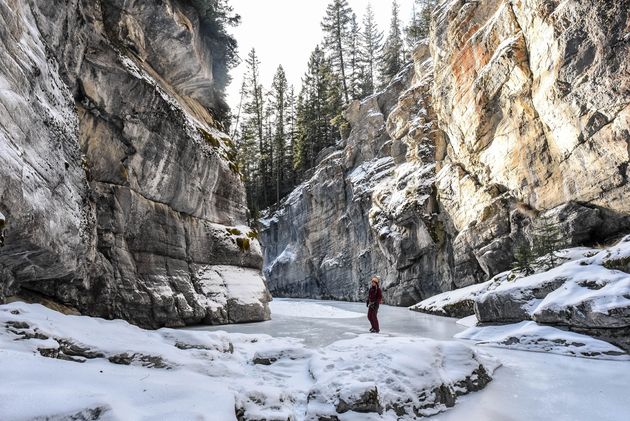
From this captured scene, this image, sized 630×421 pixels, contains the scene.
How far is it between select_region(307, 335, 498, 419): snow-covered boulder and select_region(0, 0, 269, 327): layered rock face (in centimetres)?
545

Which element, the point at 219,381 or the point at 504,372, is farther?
the point at 504,372

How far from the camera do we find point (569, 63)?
14047 mm

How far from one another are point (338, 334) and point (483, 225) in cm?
1182

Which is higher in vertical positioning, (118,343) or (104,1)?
(104,1)

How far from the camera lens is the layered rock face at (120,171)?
288 inches

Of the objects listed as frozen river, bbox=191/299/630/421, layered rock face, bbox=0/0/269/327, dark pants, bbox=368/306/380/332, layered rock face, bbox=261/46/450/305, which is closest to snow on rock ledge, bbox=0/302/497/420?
frozen river, bbox=191/299/630/421

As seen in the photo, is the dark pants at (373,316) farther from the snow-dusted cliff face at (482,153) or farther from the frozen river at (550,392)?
the snow-dusted cliff face at (482,153)

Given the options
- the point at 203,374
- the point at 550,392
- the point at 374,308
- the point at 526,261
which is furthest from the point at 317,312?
the point at 550,392

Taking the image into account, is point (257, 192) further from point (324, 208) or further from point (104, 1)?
point (104, 1)

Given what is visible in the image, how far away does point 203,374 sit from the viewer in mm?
5984

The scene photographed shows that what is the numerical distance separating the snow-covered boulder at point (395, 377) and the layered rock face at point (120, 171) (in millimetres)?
5454

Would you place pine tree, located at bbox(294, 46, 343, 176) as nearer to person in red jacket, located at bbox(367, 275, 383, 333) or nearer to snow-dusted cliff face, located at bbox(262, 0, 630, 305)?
snow-dusted cliff face, located at bbox(262, 0, 630, 305)

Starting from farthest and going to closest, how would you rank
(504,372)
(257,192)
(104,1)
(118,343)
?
(257,192) → (104,1) → (504,372) → (118,343)

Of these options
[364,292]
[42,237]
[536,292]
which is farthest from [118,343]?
[364,292]
